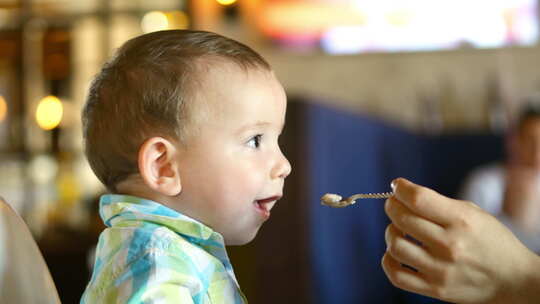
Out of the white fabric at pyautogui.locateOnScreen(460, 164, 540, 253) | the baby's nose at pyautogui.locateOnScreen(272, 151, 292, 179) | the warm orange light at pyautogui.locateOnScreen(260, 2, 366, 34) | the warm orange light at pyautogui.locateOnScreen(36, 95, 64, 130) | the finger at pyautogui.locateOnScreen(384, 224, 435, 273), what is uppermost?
the warm orange light at pyautogui.locateOnScreen(260, 2, 366, 34)

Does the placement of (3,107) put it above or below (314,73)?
below

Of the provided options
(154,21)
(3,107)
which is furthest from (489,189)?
(3,107)

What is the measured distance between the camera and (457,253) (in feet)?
2.31

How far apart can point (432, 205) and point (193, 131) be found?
0.84ft

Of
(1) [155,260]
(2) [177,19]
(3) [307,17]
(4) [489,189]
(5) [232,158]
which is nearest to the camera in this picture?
(1) [155,260]

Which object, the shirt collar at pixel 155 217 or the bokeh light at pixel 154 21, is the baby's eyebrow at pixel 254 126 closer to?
the shirt collar at pixel 155 217

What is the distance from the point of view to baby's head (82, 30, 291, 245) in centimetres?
70

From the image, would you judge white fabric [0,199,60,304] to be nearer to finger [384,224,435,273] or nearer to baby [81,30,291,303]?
baby [81,30,291,303]

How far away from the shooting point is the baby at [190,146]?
0.69m

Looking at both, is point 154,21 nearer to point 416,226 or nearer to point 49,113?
point 49,113

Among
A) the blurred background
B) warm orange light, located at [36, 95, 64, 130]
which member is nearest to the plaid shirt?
the blurred background

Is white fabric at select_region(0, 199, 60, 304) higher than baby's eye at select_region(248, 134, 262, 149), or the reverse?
baby's eye at select_region(248, 134, 262, 149)

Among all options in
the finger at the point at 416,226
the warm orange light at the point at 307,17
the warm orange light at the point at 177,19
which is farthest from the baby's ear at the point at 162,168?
the warm orange light at the point at 177,19

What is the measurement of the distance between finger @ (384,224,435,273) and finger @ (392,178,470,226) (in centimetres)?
4
